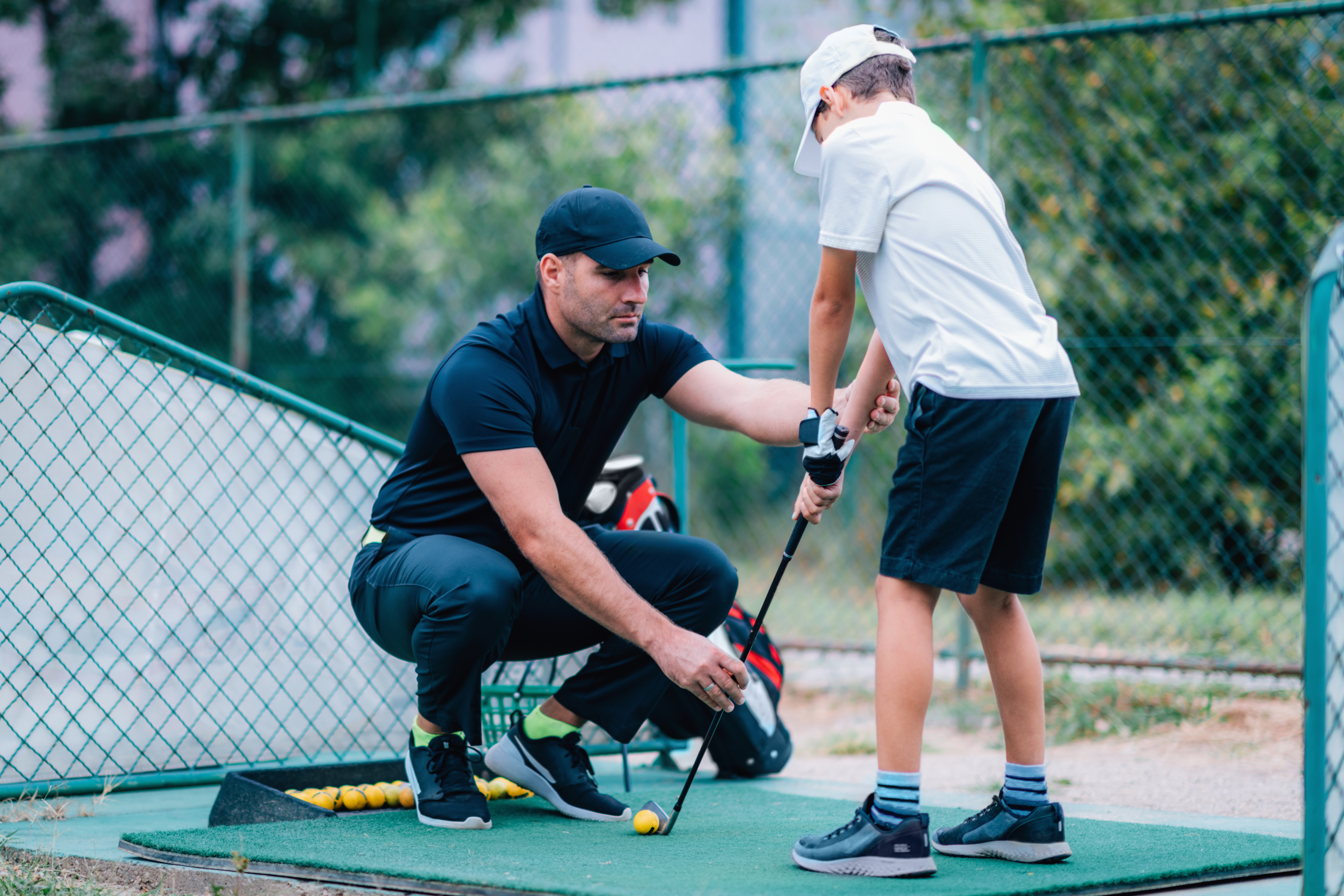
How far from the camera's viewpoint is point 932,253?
7.47 feet

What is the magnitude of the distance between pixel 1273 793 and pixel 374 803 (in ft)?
7.46

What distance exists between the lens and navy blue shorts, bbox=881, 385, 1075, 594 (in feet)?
7.30

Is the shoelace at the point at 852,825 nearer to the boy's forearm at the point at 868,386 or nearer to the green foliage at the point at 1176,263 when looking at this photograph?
the boy's forearm at the point at 868,386

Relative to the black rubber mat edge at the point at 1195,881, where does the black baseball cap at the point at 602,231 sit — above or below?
above

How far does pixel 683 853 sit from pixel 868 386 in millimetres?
995

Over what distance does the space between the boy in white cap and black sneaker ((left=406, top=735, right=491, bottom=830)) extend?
2.56 ft

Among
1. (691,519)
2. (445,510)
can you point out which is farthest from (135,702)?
(691,519)

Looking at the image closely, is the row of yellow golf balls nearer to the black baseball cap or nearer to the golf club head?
the golf club head

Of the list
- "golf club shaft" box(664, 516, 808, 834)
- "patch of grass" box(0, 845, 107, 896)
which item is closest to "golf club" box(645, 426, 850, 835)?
"golf club shaft" box(664, 516, 808, 834)

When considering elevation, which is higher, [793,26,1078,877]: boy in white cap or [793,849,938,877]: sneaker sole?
[793,26,1078,877]: boy in white cap

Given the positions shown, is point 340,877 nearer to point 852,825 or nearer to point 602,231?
point 852,825

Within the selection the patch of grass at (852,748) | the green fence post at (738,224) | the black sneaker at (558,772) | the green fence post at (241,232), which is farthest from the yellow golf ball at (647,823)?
the green fence post at (241,232)

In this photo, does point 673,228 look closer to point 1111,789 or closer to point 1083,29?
point 1083,29

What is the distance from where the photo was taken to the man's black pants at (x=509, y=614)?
8.73 feet
